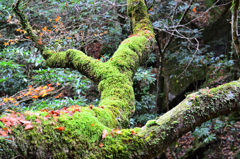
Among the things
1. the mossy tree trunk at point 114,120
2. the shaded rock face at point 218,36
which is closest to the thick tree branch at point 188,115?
the mossy tree trunk at point 114,120

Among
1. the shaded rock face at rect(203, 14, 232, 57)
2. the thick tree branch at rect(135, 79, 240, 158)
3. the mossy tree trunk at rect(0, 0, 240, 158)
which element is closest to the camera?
the mossy tree trunk at rect(0, 0, 240, 158)

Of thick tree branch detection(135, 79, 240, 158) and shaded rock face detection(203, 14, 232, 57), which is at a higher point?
shaded rock face detection(203, 14, 232, 57)

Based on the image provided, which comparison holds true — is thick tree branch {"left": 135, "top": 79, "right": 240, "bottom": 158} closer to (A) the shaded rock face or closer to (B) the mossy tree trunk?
(B) the mossy tree trunk

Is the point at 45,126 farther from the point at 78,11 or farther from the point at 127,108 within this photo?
the point at 78,11

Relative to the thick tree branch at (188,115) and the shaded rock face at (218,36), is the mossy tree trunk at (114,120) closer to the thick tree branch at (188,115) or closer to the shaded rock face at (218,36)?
the thick tree branch at (188,115)

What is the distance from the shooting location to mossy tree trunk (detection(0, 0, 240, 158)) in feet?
3.46

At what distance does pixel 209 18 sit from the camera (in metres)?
8.34

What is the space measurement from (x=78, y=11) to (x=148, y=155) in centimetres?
604

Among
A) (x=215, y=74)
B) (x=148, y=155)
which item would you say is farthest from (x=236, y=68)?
(x=148, y=155)

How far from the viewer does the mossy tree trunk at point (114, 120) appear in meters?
1.06

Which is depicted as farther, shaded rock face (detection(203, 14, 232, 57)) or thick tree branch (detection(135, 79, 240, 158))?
shaded rock face (detection(203, 14, 232, 57))

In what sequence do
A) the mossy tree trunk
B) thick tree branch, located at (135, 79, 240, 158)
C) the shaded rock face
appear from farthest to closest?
the shaded rock face → thick tree branch, located at (135, 79, 240, 158) → the mossy tree trunk

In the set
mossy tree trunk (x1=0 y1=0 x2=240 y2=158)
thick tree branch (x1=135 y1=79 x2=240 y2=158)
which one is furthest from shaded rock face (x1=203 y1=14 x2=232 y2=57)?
thick tree branch (x1=135 y1=79 x2=240 y2=158)

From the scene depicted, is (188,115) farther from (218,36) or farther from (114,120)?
(218,36)
